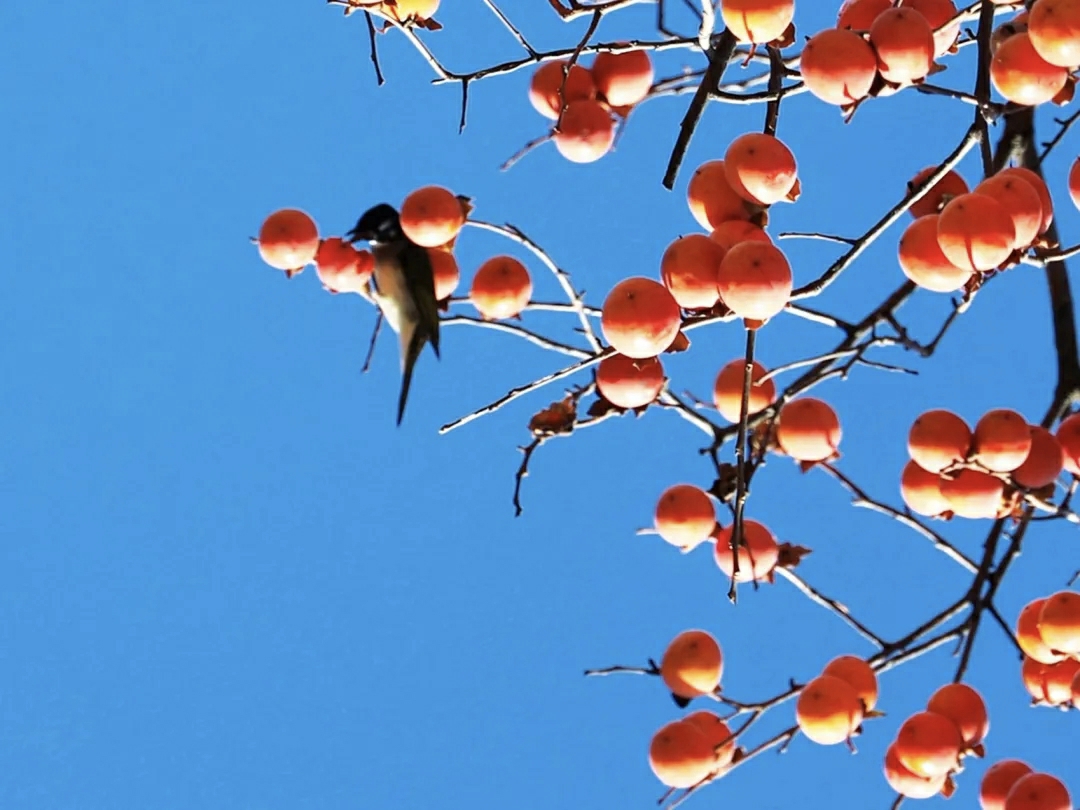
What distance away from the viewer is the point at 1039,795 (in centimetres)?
127

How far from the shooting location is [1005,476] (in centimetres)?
130

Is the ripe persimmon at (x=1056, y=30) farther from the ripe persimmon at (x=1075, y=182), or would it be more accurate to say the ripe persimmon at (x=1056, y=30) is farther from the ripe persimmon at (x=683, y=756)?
the ripe persimmon at (x=683, y=756)

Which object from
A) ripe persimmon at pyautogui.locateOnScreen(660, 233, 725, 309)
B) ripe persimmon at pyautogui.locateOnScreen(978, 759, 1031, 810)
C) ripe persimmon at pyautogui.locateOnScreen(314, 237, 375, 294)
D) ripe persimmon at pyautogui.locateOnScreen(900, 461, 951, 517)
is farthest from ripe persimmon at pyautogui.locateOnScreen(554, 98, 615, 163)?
ripe persimmon at pyautogui.locateOnScreen(978, 759, 1031, 810)

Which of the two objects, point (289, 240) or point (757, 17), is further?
point (289, 240)

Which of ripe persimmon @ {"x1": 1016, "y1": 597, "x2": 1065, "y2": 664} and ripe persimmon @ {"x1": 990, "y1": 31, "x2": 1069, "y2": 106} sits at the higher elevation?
ripe persimmon @ {"x1": 990, "y1": 31, "x2": 1069, "y2": 106}

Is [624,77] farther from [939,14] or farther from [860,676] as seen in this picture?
[860,676]

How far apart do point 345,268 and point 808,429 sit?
48 centimetres

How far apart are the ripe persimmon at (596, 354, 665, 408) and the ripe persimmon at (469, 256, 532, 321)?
22 centimetres

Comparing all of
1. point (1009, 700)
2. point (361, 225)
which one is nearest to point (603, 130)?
point (361, 225)

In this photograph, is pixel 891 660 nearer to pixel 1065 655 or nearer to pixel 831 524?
pixel 1065 655

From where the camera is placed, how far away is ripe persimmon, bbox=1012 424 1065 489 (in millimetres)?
1300

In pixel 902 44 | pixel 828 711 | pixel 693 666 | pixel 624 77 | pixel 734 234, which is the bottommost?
pixel 828 711

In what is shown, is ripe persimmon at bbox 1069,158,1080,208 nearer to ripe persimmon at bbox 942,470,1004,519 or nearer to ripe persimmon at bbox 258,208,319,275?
ripe persimmon at bbox 942,470,1004,519

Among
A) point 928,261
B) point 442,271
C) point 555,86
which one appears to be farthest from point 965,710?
point 555,86
